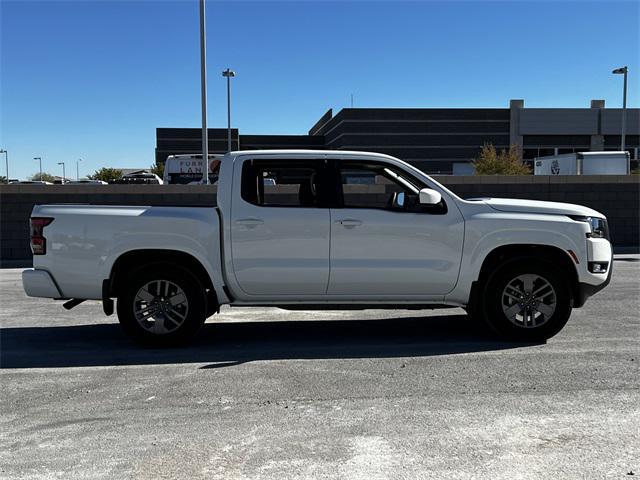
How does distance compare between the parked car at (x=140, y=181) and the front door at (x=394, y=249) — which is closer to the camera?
the front door at (x=394, y=249)

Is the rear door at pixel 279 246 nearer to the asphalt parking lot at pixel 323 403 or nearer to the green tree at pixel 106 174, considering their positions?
the asphalt parking lot at pixel 323 403

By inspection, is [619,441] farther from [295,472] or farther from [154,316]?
[154,316]

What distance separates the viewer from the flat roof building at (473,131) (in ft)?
216

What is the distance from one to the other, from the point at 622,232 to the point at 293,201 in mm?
14288

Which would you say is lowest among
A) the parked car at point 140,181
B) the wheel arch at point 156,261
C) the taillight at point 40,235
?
the wheel arch at point 156,261

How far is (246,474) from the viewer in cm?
346

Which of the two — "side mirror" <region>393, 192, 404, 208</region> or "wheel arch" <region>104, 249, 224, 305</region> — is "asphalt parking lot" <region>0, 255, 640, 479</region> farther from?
"side mirror" <region>393, 192, 404, 208</region>

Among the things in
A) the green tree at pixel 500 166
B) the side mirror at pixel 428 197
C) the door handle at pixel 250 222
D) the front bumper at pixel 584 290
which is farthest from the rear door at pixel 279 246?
the green tree at pixel 500 166

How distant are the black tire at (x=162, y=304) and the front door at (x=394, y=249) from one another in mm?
1426

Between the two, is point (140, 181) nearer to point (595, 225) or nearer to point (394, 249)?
point (394, 249)

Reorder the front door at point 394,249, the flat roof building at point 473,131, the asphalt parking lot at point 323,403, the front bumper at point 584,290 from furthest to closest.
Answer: the flat roof building at point 473,131 < the front bumper at point 584,290 < the front door at point 394,249 < the asphalt parking lot at point 323,403

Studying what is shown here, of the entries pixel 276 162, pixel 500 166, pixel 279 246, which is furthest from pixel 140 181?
pixel 500 166

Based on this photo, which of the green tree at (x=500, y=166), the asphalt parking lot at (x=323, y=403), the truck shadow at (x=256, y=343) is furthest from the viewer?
the green tree at (x=500, y=166)

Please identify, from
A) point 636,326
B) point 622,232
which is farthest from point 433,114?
point 636,326
